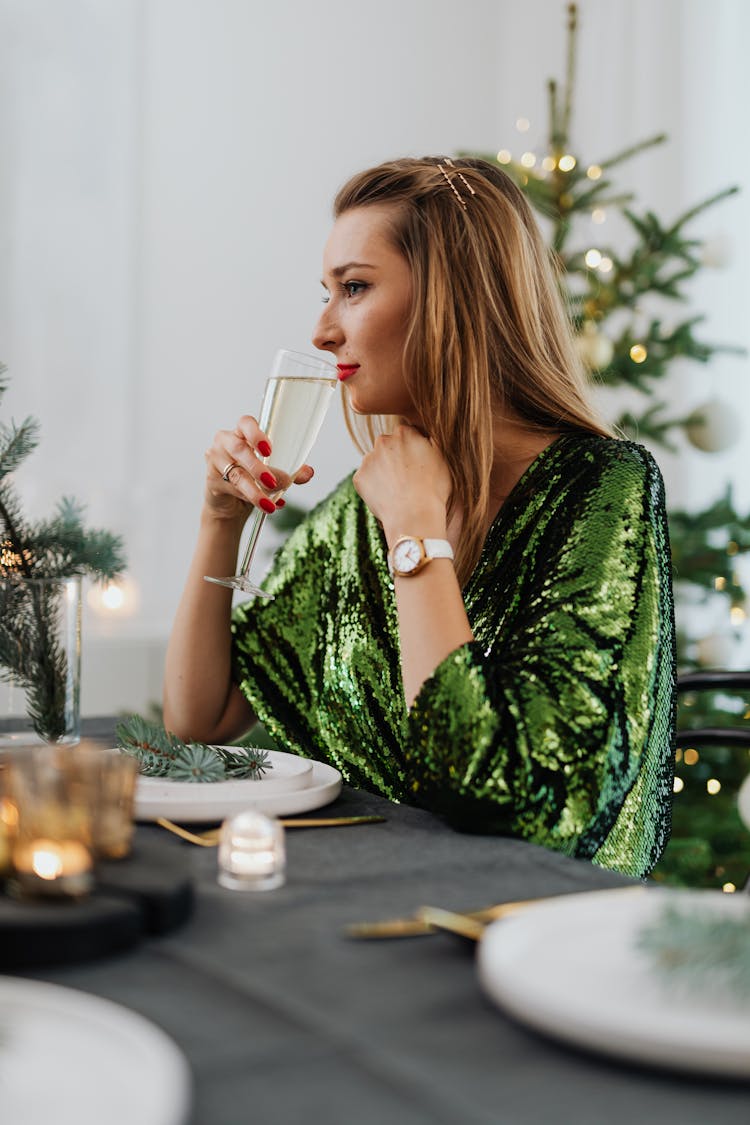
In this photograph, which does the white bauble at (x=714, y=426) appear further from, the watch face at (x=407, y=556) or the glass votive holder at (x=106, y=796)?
the glass votive holder at (x=106, y=796)

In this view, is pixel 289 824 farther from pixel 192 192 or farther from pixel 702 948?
pixel 192 192

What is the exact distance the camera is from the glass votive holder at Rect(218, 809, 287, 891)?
83 cm

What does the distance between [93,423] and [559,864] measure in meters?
3.26

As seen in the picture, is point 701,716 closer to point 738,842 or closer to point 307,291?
point 738,842

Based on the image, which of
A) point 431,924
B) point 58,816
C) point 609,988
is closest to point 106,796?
point 58,816

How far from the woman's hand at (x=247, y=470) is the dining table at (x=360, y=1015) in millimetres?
687

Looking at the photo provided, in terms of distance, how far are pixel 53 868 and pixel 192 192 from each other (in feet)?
12.2

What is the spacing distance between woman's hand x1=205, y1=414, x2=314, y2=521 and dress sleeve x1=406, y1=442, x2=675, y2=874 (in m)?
0.34

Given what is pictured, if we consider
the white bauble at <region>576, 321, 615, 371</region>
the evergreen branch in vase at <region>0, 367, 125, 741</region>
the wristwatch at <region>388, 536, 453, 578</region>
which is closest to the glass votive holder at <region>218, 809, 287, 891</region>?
the evergreen branch in vase at <region>0, 367, 125, 741</region>

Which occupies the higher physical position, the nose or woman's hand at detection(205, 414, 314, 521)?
the nose

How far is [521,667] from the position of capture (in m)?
1.19

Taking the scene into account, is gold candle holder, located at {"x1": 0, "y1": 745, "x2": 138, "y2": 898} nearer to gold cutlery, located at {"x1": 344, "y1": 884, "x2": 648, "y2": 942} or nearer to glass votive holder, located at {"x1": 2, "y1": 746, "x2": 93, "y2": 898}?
glass votive holder, located at {"x1": 2, "y1": 746, "x2": 93, "y2": 898}

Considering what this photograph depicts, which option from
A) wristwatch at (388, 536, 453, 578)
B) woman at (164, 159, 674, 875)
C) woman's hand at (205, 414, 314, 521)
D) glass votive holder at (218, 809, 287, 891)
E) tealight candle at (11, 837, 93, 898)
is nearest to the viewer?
tealight candle at (11, 837, 93, 898)

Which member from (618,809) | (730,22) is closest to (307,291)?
(730,22)
